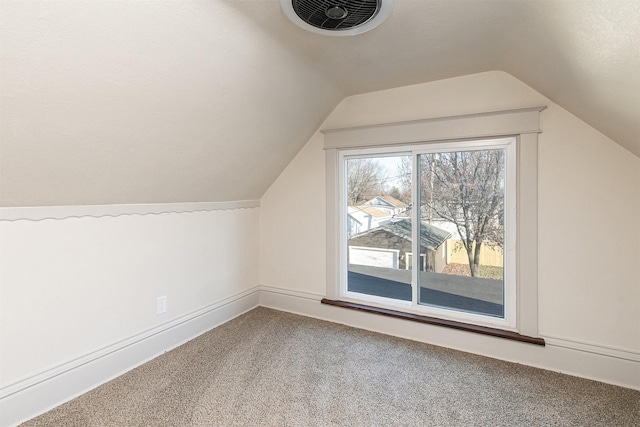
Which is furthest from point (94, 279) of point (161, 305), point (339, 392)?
point (339, 392)

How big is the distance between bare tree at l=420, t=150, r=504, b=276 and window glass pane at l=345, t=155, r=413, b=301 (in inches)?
7.1

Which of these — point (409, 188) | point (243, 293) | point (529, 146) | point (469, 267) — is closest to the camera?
point (529, 146)

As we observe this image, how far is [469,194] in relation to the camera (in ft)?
7.52

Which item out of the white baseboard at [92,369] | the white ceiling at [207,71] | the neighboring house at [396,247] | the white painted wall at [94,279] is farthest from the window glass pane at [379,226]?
the white baseboard at [92,369]

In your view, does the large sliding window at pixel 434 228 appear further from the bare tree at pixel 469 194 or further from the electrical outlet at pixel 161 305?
the electrical outlet at pixel 161 305

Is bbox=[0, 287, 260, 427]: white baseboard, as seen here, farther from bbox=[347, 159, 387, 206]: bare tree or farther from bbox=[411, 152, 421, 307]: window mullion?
bbox=[411, 152, 421, 307]: window mullion

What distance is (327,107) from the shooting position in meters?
2.61

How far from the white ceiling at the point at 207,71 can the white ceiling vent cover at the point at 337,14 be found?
0.10m

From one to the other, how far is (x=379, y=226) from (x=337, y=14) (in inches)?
67.8

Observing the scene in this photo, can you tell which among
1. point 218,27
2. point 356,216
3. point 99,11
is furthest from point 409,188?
point 99,11

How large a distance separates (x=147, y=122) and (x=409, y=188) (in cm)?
190

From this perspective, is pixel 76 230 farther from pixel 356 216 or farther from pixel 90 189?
pixel 356 216

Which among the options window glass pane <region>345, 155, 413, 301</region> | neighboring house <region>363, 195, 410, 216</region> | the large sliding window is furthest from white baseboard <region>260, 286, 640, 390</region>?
neighboring house <region>363, 195, 410, 216</region>

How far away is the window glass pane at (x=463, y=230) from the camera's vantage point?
7.32 ft
